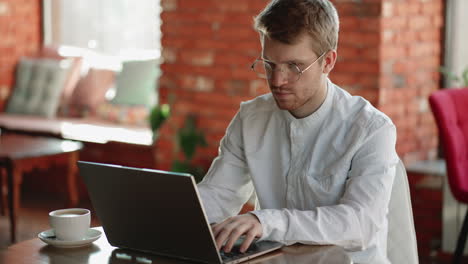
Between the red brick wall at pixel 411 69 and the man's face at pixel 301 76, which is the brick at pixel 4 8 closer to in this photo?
the red brick wall at pixel 411 69

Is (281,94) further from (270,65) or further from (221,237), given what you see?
(221,237)

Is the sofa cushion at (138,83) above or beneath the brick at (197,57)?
beneath

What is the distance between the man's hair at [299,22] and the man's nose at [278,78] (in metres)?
0.07

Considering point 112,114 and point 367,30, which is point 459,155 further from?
point 112,114

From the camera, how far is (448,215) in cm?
401

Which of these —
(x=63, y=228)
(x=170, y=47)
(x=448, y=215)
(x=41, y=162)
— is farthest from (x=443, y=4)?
(x=63, y=228)

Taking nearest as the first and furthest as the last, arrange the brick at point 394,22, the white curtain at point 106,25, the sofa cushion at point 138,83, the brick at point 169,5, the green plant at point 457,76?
the brick at point 394,22
the green plant at point 457,76
the brick at point 169,5
the sofa cushion at point 138,83
the white curtain at point 106,25

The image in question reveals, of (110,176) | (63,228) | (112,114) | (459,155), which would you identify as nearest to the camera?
(110,176)

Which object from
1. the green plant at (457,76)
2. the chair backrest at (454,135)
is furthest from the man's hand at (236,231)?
the green plant at (457,76)

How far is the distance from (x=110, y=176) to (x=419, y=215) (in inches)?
107

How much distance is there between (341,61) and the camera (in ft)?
13.4

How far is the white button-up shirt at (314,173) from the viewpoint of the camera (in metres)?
1.81

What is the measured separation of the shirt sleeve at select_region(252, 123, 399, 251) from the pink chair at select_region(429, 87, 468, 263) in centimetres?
165

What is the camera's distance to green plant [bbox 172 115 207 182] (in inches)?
184
